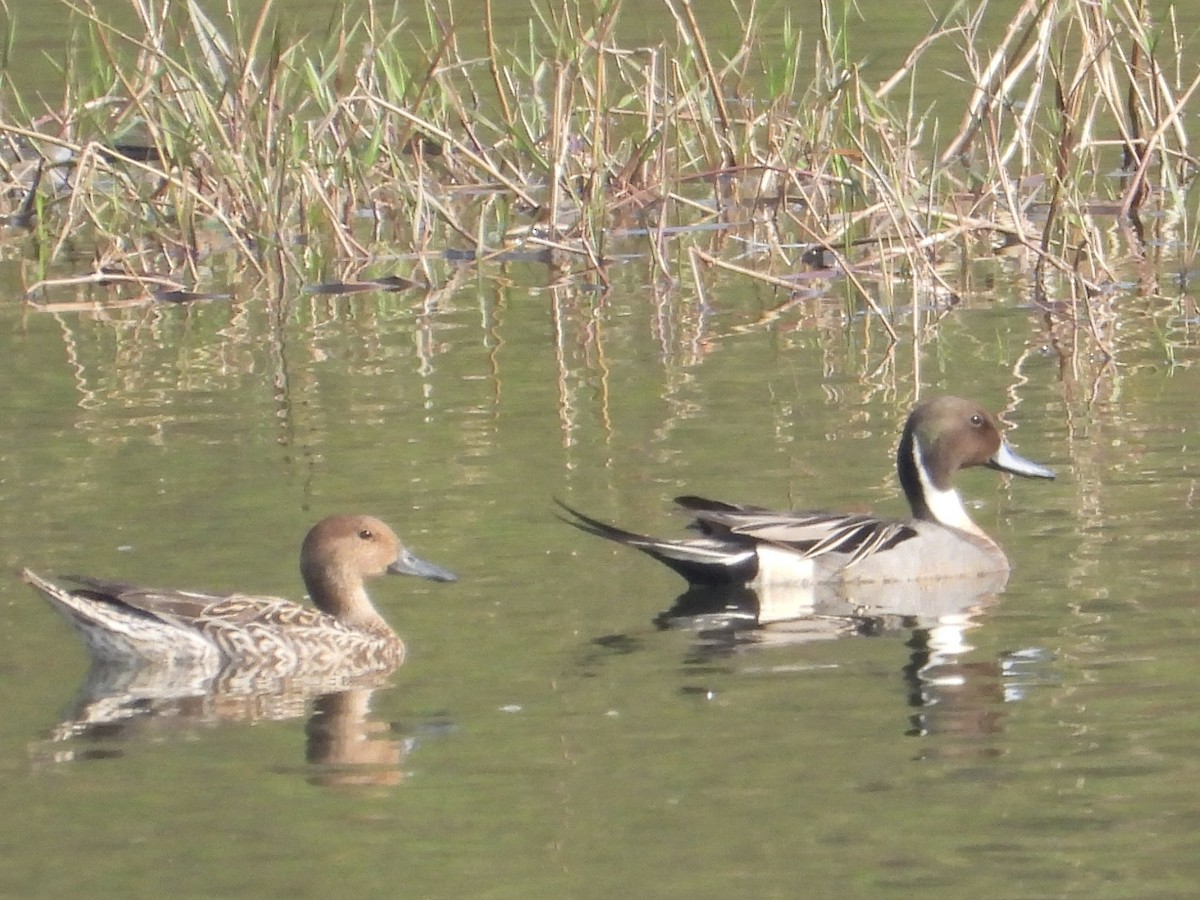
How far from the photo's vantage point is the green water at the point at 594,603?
5.87 metres

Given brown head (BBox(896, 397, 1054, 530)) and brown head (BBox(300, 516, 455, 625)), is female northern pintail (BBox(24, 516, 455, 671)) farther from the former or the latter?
brown head (BBox(896, 397, 1054, 530))

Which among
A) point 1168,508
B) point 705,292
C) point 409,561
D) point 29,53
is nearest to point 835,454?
point 1168,508

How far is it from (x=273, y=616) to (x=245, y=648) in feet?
0.46

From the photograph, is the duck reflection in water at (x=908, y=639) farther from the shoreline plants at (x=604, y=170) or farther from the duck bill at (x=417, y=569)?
the shoreline plants at (x=604, y=170)

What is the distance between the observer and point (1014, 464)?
953cm

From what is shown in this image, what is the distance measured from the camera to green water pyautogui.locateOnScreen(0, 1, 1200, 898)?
587 centimetres

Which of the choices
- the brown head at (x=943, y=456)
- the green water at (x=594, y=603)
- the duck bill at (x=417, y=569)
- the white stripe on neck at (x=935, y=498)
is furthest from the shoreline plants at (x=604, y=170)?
the duck bill at (x=417, y=569)

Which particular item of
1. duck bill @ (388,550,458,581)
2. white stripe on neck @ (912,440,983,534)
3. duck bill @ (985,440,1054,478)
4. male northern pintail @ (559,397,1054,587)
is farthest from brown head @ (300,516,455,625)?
duck bill @ (985,440,1054,478)

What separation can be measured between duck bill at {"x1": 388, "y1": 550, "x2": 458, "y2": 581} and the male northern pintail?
1.98 feet

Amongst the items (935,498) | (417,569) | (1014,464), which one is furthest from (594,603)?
(1014,464)

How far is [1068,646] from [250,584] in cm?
273

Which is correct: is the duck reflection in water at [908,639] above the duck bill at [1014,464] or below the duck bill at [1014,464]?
below

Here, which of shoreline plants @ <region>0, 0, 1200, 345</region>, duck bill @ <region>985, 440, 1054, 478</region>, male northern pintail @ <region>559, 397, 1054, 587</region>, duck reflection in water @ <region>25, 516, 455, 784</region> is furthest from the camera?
shoreline plants @ <region>0, 0, 1200, 345</region>

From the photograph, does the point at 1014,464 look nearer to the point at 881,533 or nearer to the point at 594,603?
the point at 881,533
